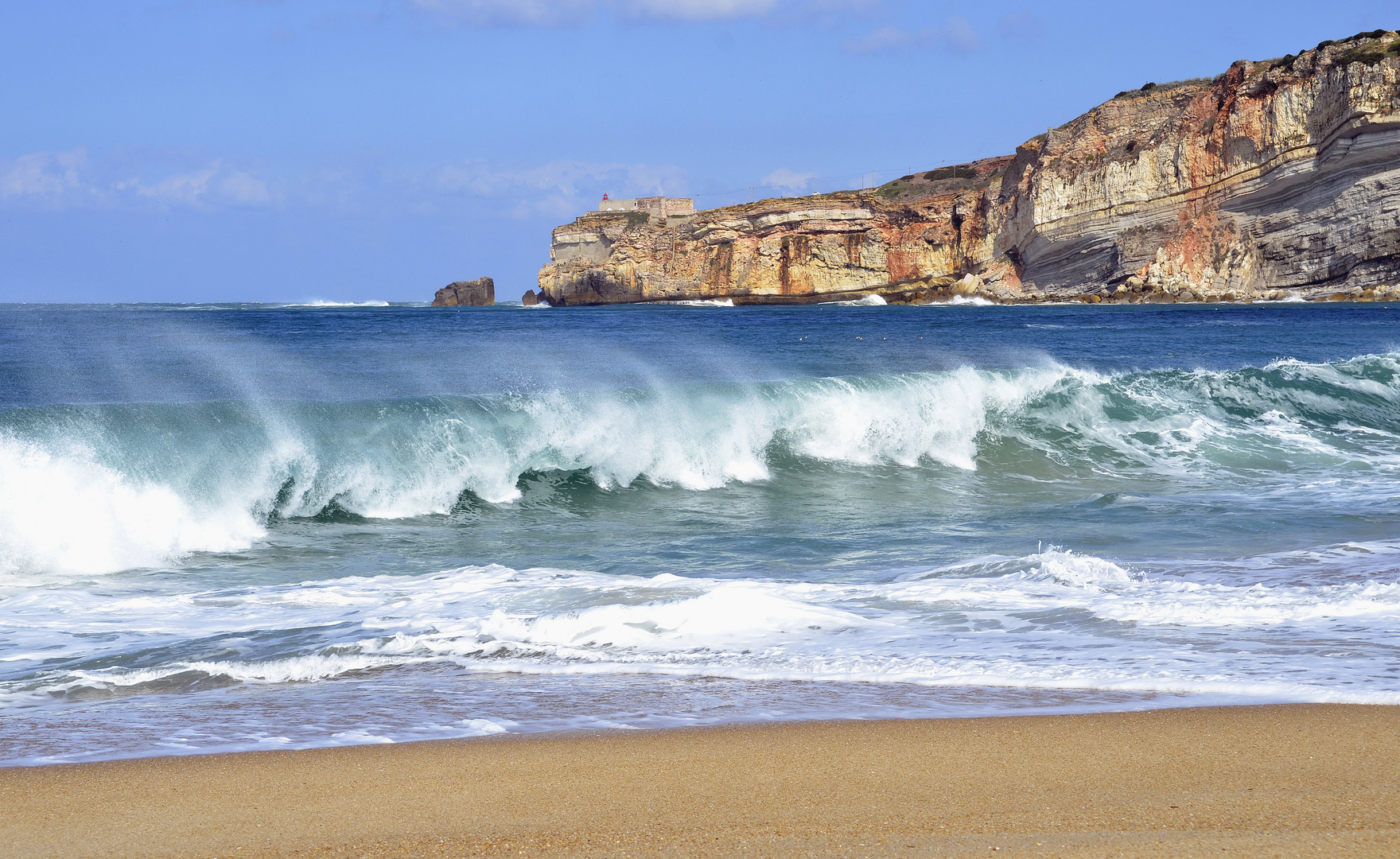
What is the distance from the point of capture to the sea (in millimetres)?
4020

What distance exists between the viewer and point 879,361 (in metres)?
21.0

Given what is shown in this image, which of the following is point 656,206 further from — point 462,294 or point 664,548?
point 664,548

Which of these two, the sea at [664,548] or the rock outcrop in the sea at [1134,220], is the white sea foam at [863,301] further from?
the sea at [664,548]

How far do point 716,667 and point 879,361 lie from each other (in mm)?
17179

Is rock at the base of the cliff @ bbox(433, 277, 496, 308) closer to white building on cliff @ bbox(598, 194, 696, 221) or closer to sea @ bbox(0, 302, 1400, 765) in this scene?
white building on cliff @ bbox(598, 194, 696, 221)

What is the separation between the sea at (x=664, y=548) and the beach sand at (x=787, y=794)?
0.24m

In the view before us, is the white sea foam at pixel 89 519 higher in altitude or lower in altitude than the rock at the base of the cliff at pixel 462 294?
lower

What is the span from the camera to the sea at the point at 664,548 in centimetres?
402

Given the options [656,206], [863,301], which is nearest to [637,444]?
[863,301]

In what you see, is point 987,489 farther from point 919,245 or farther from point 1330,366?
point 919,245

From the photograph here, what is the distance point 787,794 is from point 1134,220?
57486mm

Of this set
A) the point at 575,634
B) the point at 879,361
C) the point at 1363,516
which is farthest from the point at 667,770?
the point at 879,361

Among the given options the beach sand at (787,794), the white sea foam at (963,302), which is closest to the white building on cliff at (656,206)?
the white sea foam at (963,302)

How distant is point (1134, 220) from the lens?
54219mm
